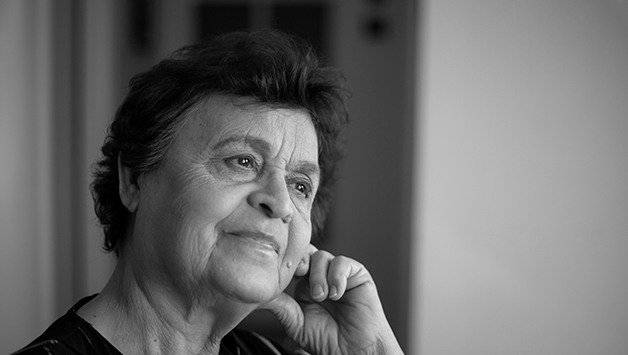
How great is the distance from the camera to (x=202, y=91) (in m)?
1.25

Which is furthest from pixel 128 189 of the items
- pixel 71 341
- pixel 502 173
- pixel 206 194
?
pixel 502 173

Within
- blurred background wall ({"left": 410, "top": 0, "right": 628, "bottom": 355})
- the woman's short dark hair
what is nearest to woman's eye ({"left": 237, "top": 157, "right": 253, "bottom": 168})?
the woman's short dark hair

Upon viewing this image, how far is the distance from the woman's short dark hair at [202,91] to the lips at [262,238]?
261 mm

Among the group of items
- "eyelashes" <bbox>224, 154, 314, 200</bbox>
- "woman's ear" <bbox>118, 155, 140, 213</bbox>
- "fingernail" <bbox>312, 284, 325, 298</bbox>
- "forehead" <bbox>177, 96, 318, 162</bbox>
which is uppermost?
"forehead" <bbox>177, 96, 318, 162</bbox>

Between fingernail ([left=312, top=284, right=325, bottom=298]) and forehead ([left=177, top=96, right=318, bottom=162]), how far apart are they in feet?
1.26

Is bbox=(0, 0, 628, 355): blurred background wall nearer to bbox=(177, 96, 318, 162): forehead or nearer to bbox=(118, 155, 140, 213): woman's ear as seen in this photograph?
bbox=(118, 155, 140, 213): woman's ear

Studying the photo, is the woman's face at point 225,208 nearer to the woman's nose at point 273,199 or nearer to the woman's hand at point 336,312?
the woman's nose at point 273,199

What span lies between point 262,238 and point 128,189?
0.37m

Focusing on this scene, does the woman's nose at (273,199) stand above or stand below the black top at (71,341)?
above

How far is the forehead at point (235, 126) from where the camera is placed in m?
1.21

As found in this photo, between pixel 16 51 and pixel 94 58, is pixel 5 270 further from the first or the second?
pixel 94 58

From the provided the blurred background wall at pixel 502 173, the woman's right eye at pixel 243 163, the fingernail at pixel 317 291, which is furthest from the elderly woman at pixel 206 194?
the blurred background wall at pixel 502 173

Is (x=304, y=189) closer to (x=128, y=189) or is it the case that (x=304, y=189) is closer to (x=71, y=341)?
(x=128, y=189)

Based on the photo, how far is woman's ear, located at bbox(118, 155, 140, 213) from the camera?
51.5 inches
